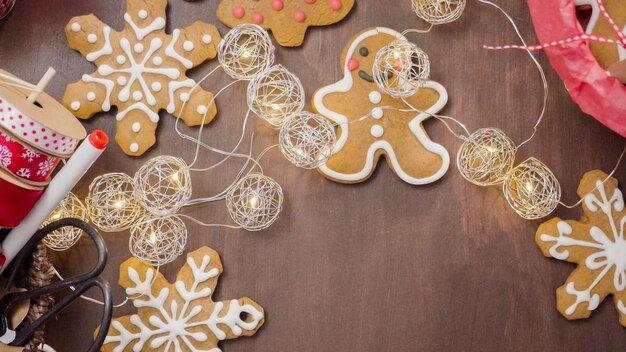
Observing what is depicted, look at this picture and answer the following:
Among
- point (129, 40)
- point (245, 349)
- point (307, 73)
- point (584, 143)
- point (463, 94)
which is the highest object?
point (129, 40)

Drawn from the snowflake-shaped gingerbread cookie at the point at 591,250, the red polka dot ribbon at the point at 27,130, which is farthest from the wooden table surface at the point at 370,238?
the red polka dot ribbon at the point at 27,130

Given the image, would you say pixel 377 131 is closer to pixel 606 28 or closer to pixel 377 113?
pixel 377 113

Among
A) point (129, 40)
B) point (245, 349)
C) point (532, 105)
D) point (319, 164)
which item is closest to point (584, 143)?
point (532, 105)

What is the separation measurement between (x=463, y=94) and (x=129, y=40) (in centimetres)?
63

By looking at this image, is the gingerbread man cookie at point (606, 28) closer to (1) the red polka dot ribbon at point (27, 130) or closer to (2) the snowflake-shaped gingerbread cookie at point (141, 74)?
(2) the snowflake-shaped gingerbread cookie at point (141, 74)

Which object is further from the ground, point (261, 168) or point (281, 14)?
point (281, 14)

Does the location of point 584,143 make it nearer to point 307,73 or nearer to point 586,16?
point 586,16

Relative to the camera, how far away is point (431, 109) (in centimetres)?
125

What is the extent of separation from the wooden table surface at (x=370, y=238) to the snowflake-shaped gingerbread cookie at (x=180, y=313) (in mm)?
31

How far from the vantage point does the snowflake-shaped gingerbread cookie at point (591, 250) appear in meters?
1.25

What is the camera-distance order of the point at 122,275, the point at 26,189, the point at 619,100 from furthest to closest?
the point at 122,275 → the point at 619,100 → the point at 26,189

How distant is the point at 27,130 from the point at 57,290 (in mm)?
253

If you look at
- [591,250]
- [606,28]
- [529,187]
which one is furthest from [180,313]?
[606,28]

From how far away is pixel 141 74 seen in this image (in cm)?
124
